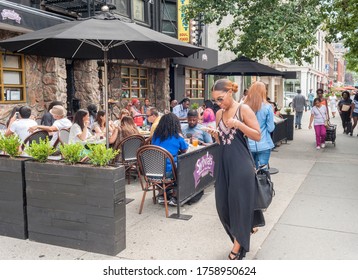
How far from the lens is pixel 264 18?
40.7 ft

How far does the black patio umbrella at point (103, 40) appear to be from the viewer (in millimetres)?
5010

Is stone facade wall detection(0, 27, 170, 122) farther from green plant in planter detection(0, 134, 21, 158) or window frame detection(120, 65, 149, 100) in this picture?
green plant in planter detection(0, 134, 21, 158)

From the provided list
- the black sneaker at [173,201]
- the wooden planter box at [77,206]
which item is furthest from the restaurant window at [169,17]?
the wooden planter box at [77,206]

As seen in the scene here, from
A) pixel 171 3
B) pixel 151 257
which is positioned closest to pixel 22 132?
pixel 151 257

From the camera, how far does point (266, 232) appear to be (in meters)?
4.82

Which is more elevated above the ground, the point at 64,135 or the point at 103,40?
the point at 103,40

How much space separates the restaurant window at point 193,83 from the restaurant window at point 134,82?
3465 millimetres

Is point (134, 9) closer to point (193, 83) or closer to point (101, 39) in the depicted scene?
point (193, 83)

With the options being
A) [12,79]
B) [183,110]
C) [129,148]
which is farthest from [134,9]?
[129,148]

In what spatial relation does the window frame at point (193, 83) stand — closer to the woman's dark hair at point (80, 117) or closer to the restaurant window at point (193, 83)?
the restaurant window at point (193, 83)

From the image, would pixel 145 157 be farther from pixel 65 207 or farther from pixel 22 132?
pixel 22 132

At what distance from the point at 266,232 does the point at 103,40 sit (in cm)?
400

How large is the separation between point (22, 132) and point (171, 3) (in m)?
13.3

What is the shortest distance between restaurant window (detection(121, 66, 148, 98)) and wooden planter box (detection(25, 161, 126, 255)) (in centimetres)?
1130
